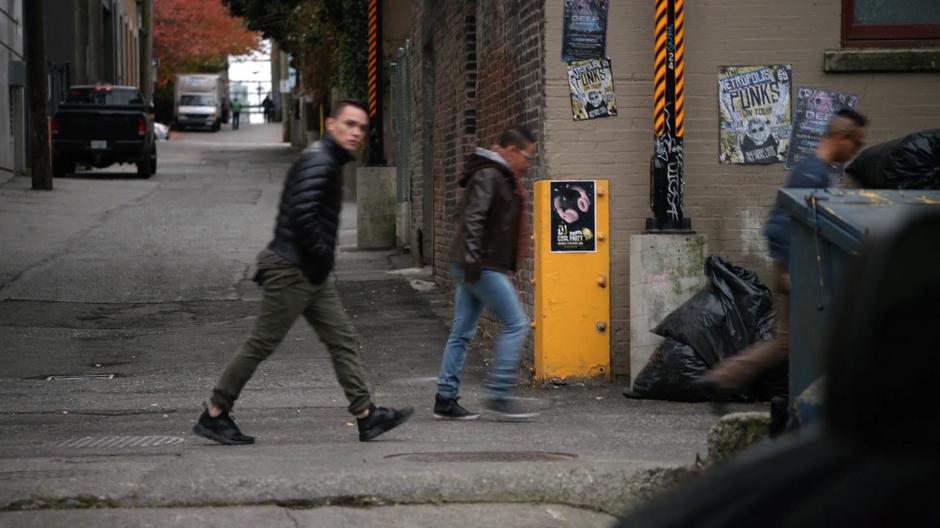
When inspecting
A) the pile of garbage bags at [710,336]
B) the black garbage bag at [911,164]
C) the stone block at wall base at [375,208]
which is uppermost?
the black garbage bag at [911,164]

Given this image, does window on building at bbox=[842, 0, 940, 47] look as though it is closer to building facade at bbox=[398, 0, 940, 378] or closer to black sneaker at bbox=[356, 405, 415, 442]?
building facade at bbox=[398, 0, 940, 378]

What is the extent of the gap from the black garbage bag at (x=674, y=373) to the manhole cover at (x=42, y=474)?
12.3 ft

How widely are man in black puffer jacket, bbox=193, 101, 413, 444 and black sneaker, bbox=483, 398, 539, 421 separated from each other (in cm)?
86

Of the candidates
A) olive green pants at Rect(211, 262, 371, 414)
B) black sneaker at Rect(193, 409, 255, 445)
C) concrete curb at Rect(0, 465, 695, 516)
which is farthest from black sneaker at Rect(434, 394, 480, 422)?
concrete curb at Rect(0, 465, 695, 516)

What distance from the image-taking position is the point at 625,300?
912cm

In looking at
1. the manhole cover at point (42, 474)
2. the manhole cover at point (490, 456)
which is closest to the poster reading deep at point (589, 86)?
the manhole cover at point (490, 456)

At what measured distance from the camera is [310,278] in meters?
6.50

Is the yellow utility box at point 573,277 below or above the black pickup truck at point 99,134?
below

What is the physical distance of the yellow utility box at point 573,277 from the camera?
8984 mm

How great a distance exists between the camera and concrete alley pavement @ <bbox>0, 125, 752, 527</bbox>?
216 inches

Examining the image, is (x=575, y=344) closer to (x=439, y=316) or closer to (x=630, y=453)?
(x=630, y=453)

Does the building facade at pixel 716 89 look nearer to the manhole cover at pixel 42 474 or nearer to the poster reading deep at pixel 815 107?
the poster reading deep at pixel 815 107

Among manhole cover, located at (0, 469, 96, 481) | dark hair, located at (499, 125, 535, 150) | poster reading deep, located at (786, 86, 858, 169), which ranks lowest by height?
manhole cover, located at (0, 469, 96, 481)

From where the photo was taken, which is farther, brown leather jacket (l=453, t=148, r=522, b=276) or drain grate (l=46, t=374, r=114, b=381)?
drain grate (l=46, t=374, r=114, b=381)
